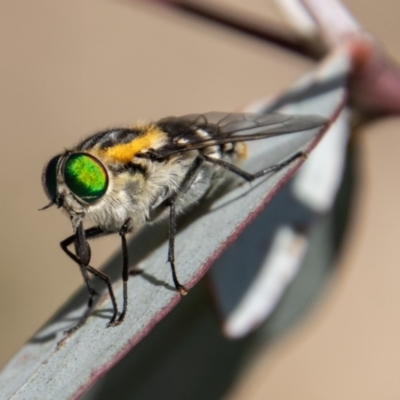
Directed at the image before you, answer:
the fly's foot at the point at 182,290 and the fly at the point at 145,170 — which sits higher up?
the fly at the point at 145,170

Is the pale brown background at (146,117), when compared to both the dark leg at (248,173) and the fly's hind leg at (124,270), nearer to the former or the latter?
the dark leg at (248,173)

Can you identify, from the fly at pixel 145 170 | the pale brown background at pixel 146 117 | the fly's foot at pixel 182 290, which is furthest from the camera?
the pale brown background at pixel 146 117

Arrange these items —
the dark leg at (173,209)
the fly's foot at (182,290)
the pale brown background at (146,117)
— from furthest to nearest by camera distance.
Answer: the pale brown background at (146,117) → the dark leg at (173,209) → the fly's foot at (182,290)

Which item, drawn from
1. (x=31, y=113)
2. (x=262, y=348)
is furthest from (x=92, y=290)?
(x=31, y=113)

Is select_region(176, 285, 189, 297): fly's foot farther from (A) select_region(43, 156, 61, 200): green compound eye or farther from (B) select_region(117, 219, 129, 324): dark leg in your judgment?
(A) select_region(43, 156, 61, 200): green compound eye

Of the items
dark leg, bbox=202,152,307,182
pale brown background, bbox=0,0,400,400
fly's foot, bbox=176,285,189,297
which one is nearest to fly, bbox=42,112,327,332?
dark leg, bbox=202,152,307,182

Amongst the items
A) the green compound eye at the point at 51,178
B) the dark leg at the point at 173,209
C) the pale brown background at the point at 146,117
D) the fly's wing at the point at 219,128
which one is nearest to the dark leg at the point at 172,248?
the dark leg at the point at 173,209

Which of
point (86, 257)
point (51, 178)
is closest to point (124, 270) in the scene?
point (86, 257)

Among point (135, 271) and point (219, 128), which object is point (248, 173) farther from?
point (135, 271)
